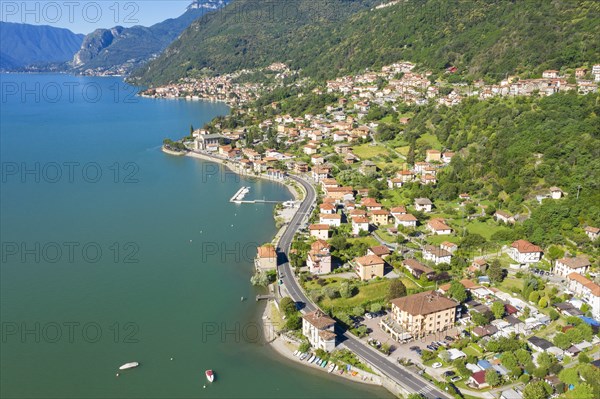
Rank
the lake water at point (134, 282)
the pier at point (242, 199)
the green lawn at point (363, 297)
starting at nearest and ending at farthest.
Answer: the lake water at point (134, 282)
the green lawn at point (363, 297)
the pier at point (242, 199)

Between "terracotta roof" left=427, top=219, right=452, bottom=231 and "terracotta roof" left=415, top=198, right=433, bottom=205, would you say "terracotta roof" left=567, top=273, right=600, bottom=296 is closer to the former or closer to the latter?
"terracotta roof" left=427, top=219, right=452, bottom=231

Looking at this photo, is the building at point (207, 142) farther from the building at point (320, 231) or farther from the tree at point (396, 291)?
the tree at point (396, 291)

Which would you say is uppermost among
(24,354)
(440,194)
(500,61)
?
(500,61)

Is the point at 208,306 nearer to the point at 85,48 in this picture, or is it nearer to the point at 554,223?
the point at 554,223

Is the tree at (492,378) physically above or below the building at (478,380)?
above

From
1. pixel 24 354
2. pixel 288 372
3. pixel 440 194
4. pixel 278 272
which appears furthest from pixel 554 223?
pixel 24 354

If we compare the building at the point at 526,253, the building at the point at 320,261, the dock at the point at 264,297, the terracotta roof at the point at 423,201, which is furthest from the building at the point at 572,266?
the dock at the point at 264,297

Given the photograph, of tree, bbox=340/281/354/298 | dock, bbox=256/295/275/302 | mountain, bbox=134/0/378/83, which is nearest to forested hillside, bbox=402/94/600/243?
tree, bbox=340/281/354/298
